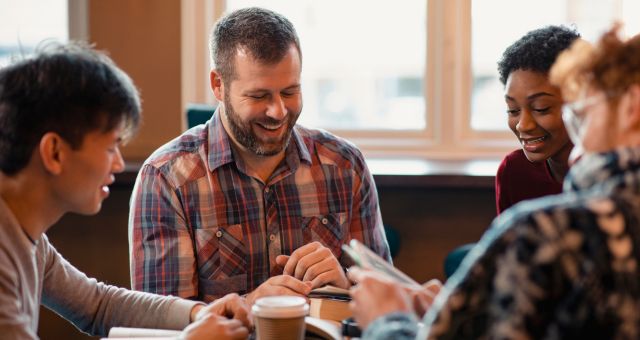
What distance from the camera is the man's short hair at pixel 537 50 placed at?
193 centimetres

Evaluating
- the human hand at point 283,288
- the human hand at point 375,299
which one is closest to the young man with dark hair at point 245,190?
the human hand at point 283,288

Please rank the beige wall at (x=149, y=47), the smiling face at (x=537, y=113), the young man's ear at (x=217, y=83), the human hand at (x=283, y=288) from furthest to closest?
the beige wall at (x=149, y=47)
the young man's ear at (x=217, y=83)
the smiling face at (x=537, y=113)
the human hand at (x=283, y=288)

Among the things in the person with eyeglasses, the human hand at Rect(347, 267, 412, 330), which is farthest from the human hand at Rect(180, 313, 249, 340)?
the person with eyeglasses

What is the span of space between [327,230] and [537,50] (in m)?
0.65

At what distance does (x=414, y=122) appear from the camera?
11.8 ft

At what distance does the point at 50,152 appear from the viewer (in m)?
1.42

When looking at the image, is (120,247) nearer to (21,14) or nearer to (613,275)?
(21,14)

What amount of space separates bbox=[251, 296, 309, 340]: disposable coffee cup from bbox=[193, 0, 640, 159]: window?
7.23 ft

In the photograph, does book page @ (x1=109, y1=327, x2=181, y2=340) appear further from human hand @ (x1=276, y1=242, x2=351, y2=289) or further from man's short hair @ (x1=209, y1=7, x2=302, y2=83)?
man's short hair @ (x1=209, y1=7, x2=302, y2=83)

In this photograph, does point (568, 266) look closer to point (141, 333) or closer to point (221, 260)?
point (141, 333)

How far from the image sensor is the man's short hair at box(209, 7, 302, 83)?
205cm

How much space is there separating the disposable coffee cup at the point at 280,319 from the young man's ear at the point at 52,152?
40 cm

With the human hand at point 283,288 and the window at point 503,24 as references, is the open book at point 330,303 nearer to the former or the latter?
the human hand at point 283,288

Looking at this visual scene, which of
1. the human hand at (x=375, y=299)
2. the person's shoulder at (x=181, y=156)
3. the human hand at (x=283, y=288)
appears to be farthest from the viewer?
the person's shoulder at (x=181, y=156)
